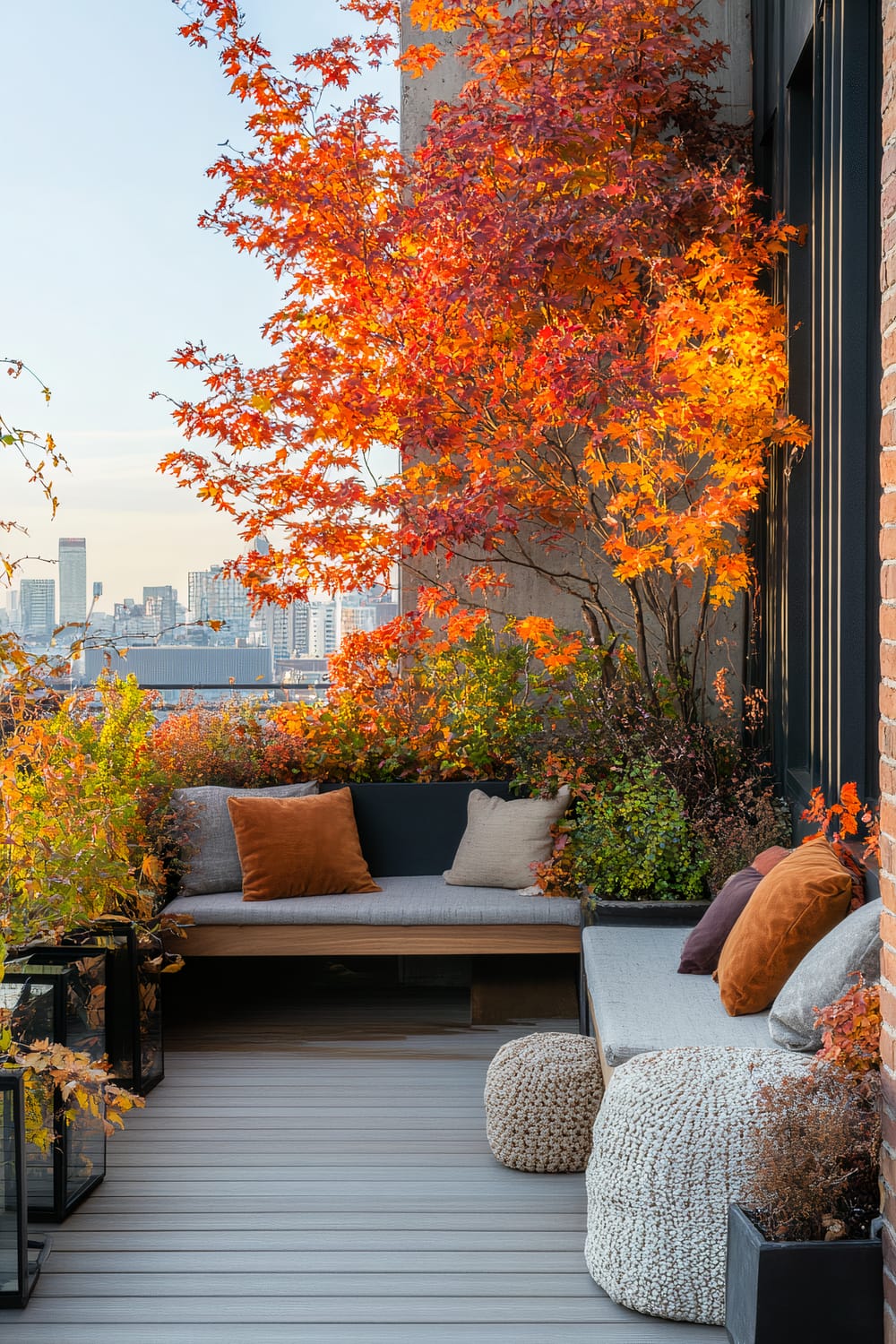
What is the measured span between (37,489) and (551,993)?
256 centimetres

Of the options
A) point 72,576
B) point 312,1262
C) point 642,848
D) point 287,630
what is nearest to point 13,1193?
point 312,1262

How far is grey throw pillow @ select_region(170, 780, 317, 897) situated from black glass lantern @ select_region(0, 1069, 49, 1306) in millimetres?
2041

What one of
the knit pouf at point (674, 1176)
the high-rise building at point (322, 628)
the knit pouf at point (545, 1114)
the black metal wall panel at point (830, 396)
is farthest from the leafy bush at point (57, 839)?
the black metal wall panel at point (830, 396)

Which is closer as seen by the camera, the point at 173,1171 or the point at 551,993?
the point at 173,1171

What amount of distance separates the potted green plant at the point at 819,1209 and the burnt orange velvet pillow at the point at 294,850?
254 cm

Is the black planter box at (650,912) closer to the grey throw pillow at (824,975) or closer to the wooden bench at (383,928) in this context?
the wooden bench at (383,928)

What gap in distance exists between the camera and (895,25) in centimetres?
180

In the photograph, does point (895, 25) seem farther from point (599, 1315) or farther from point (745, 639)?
point (745, 639)

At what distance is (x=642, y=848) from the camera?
4.16 meters

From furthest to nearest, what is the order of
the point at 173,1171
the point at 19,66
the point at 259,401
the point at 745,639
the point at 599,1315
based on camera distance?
the point at 19,66, the point at 745,639, the point at 259,401, the point at 173,1171, the point at 599,1315

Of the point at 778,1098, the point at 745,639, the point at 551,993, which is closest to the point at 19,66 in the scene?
the point at 745,639

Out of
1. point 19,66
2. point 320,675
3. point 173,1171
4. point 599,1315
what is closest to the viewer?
point 599,1315

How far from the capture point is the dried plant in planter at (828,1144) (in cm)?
189

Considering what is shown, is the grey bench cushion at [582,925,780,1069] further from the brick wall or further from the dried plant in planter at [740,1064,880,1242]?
the brick wall
